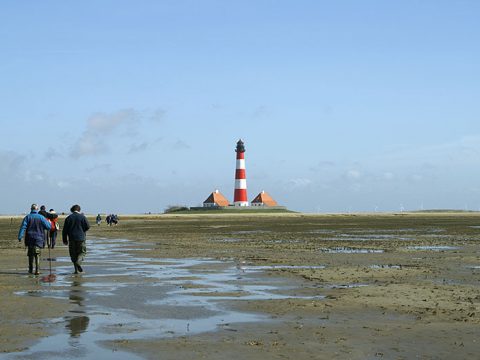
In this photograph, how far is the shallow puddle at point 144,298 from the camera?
995 centimetres

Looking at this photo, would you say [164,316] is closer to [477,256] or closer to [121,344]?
[121,344]

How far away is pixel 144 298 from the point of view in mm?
14195

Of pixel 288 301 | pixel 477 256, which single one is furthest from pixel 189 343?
pixel 477 256

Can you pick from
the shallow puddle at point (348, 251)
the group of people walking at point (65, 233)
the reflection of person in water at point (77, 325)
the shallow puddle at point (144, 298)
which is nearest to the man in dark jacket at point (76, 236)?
the group of people walking at point (65, 233)

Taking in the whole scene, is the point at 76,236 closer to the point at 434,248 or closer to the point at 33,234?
the point at 33,234

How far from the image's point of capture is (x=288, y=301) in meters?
13.6

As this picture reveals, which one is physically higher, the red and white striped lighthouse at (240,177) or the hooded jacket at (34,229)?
the red and white striped lighthouse at (240,177)

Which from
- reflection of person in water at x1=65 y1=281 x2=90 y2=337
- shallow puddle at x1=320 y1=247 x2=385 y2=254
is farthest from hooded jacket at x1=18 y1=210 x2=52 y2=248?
shallow puddle at x1=320 y1=247 x2=385 y2=254

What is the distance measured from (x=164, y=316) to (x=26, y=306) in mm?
2804

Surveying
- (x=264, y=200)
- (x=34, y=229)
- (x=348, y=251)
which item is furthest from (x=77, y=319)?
(x=264, y=200)

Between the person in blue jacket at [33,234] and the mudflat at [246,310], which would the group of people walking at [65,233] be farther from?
the mudflat at [246,310]

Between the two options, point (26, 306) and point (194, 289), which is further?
point (194, 289)

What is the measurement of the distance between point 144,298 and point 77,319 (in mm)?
2770

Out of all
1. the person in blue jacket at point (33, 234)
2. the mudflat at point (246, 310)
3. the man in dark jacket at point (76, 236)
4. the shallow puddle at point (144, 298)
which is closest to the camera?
the mudflat at point (246, 310)
